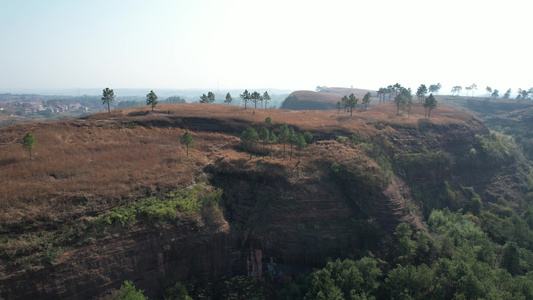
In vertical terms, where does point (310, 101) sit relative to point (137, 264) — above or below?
above

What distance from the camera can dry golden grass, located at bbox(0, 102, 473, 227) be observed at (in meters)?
25.1

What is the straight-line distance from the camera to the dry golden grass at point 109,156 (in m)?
25.1

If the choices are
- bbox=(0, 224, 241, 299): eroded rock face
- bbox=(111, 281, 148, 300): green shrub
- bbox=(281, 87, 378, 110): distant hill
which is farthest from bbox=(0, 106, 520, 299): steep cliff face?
bbox=(281, 87, 378, 110): distant hill

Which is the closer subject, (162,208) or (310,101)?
(162,208)

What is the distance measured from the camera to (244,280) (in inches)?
1139

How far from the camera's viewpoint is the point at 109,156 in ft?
113

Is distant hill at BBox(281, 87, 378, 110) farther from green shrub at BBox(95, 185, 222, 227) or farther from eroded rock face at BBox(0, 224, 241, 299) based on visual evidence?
eroded rock face at BBox(0, 224, 241, 299)

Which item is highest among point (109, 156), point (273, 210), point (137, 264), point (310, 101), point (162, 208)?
point (310, 101)

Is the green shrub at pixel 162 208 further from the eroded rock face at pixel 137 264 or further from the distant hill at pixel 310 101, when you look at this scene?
the distant hill at pixel 310 101

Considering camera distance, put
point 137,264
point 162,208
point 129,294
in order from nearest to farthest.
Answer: point 129,294, point 137,264, point 162,208

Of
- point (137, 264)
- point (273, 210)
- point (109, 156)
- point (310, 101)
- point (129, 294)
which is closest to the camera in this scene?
point (129, 294)

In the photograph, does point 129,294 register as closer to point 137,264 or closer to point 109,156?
point 137,264

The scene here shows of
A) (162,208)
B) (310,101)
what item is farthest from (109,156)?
(310,101)

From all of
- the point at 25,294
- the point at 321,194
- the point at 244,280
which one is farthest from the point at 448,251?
the point at 25,294
